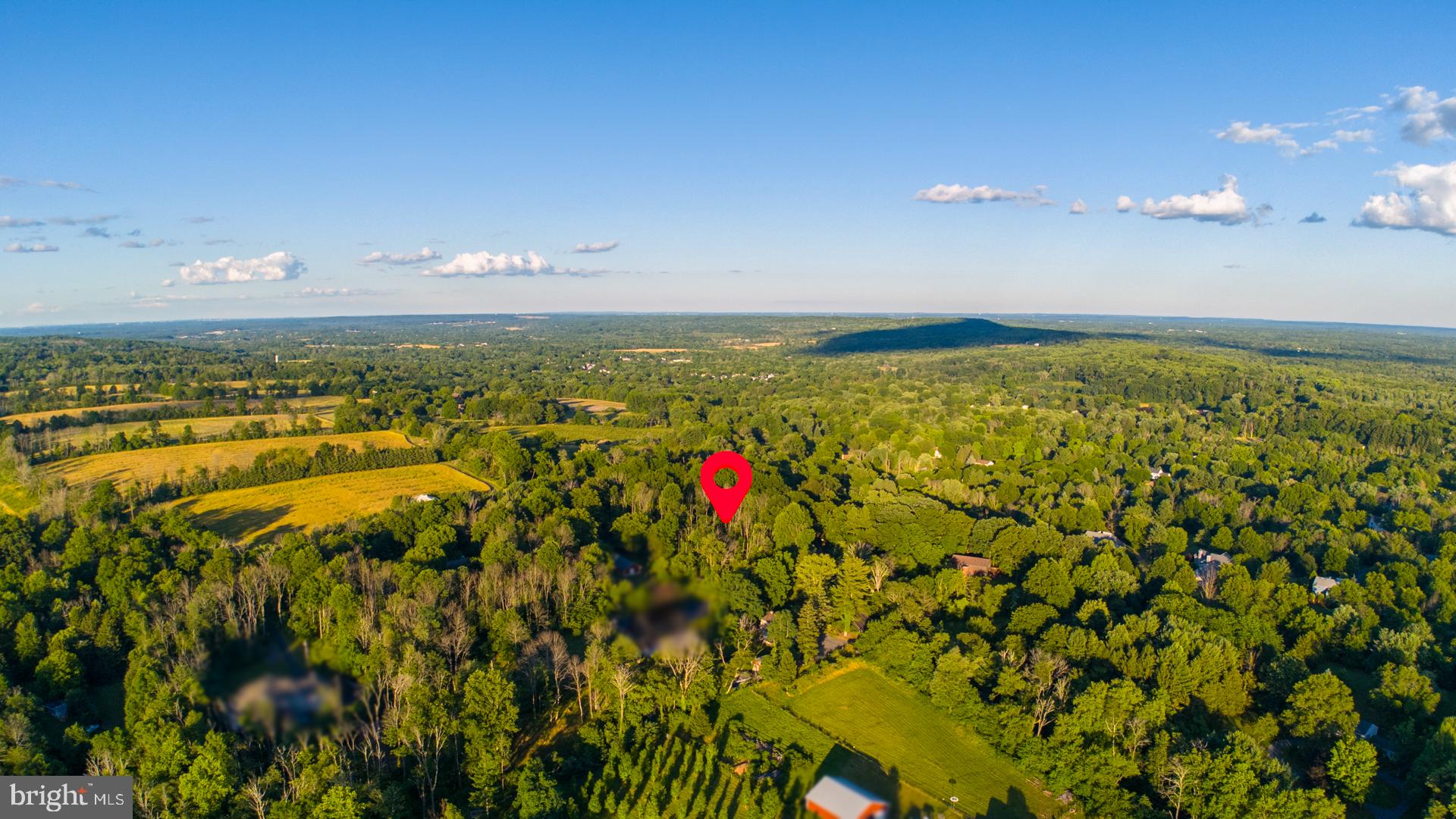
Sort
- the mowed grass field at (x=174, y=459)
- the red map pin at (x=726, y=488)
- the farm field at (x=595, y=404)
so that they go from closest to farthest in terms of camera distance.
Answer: the red map pin at (x=726, y=488) → the mowed grass field at (x=174, y=459) → the farm field at (x=595, y=404)

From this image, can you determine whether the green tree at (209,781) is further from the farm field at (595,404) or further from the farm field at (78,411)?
the farm field at (595,404)

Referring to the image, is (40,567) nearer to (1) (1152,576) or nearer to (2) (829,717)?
(2) (829,717)

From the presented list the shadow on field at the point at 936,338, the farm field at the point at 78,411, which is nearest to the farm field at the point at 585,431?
the farm field at the point at 78,411

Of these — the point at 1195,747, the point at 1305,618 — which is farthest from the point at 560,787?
the point at 1305,618

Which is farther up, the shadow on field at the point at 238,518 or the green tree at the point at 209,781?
the shadow on field at the point at 238,518

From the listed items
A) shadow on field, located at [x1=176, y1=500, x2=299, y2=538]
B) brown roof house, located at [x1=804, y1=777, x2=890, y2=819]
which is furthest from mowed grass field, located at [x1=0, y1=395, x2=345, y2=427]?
brown roof house, located at [x1=804, y1=777, x2=890, y2=819]
